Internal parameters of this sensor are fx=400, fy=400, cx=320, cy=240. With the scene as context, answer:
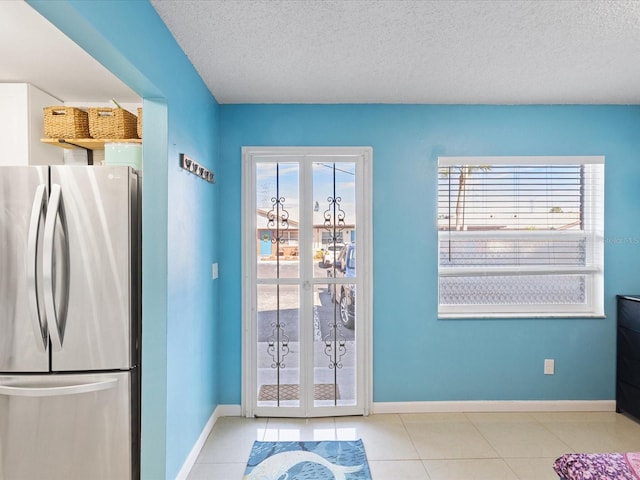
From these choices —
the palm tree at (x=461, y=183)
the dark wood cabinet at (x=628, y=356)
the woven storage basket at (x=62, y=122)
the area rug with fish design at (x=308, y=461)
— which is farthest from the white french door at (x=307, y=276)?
the dark wood cabinet at (x=628, y=356)

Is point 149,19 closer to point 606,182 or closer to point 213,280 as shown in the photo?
point 213,280

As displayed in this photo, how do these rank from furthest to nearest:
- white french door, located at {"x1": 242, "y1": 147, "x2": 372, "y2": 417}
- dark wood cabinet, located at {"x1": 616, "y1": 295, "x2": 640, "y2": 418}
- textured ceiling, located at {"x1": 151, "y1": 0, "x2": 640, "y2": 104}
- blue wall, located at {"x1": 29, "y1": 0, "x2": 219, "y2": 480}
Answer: white french door, located at {"x1": 242, "y1": 147, "x2": 372, "y2": 417} < dark wood cabinet, located at {"x1": 616, "y1": 295, "x2": 640, "y2": 418} < textured ceiling, located at {"x1": 151, "y1": 0, "x2": 640, "y2": 104} < blue wall, located at {"x1": 29, "y1": 0, "x2": 219, "y2": 480}

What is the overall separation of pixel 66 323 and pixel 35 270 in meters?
0.31

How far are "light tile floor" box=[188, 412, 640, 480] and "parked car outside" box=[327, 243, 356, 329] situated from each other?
820 mm

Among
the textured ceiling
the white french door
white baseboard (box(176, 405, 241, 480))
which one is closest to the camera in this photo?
the textured ceiling

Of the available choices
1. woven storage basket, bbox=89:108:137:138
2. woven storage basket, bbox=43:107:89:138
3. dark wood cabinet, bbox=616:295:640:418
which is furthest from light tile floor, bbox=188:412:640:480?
woven storage basket, bbox=43:107:89:138

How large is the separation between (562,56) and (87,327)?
3142mm

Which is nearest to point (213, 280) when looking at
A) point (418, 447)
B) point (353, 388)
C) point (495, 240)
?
point (353, 388)

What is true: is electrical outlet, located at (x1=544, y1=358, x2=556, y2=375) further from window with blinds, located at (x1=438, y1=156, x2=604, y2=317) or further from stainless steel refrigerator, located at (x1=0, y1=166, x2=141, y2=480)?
stainless steel refrigerator, located at (x1=0, y1=166, x2=141, y2=480)

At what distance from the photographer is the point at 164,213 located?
2.12m

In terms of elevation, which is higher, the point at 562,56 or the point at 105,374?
the point at 562,56

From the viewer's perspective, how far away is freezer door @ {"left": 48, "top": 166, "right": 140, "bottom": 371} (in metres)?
2.04

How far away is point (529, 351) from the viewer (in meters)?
3.35

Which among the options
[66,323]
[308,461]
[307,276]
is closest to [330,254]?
[307,276]
